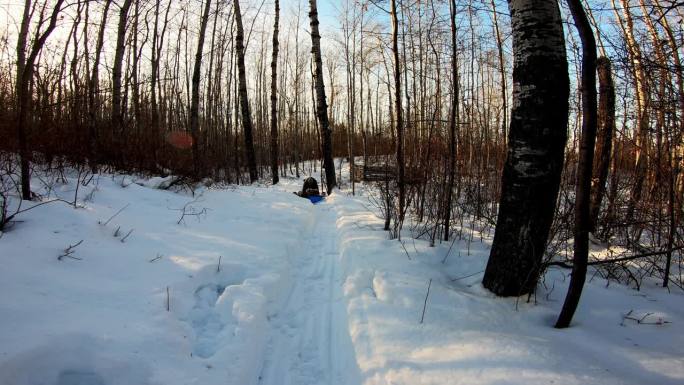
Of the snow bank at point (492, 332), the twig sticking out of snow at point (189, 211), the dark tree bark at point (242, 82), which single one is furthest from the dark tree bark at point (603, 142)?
the dark tree bark at point (242, 82)

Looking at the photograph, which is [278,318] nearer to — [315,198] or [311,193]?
[315,198]

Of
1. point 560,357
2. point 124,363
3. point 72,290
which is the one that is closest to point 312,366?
point 124,363

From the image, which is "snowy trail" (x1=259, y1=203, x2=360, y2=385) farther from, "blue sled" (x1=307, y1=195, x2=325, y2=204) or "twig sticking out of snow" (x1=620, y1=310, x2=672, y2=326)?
"blue sled" (x1=307, y1=195, x2=325, y2=204)

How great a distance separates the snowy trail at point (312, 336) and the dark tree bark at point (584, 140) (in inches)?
63.9

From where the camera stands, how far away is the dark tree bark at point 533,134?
264 centimetres

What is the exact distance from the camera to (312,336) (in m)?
2.93

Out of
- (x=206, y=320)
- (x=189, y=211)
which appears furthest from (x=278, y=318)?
(x=189, y=211)

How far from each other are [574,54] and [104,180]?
23.6 feet

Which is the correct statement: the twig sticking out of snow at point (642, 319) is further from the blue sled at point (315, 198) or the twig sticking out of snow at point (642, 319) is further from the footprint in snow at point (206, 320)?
the blue sled at point (315, 198)

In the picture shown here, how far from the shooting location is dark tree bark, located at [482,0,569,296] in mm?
2637

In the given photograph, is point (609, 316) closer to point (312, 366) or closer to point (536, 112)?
point (536, 112)

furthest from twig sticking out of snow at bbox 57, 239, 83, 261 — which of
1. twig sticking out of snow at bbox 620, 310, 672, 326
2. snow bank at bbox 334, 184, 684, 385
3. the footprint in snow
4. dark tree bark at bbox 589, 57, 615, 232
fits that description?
dark tree bark at bbox 589, 57, 615, 232

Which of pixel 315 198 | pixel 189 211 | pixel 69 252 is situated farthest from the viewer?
pixel 315 198

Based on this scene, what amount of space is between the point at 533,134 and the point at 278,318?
103 inches
